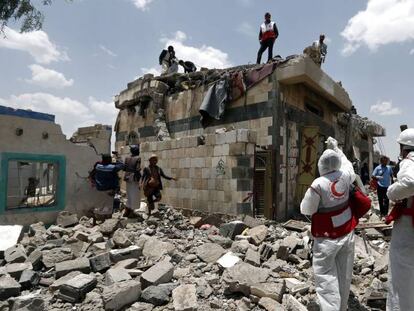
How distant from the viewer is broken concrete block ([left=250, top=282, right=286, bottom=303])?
330cm

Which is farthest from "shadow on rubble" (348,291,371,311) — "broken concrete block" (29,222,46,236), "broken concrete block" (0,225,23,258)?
"broken concrete block" (29,222,46,236)

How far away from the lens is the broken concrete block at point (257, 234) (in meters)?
5.18

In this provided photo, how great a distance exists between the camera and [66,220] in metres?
6.57

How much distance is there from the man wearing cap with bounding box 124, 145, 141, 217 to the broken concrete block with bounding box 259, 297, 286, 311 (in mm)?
4184

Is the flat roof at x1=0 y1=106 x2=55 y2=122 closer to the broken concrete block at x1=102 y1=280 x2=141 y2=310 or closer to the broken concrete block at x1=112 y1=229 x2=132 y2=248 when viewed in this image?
the broken concrete block at x1=112 y1=229 x2=132 y2=248

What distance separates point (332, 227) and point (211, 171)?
171 inches

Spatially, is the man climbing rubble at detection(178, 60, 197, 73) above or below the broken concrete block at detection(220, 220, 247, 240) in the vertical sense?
above

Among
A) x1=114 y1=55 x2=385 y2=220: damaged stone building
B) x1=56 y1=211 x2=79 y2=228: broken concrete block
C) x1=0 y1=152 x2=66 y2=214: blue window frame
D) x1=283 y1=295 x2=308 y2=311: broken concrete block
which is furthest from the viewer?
x1=114 y1=55 x2=385 y2=220: damaged stone building

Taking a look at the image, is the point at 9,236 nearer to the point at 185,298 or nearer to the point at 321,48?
the point at 185,298

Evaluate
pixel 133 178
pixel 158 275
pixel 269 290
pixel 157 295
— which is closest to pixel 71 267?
pixel 158 275

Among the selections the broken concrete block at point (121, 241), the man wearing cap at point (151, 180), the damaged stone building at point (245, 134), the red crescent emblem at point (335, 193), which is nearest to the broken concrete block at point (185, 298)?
the broken concrete block at point (121, 241)

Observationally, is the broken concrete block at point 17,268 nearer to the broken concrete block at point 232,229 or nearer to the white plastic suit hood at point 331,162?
the broken concrete block at point 232,229

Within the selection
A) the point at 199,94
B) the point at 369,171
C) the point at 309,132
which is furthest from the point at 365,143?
the point at 199,94

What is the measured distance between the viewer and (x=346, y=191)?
9.94 ft
